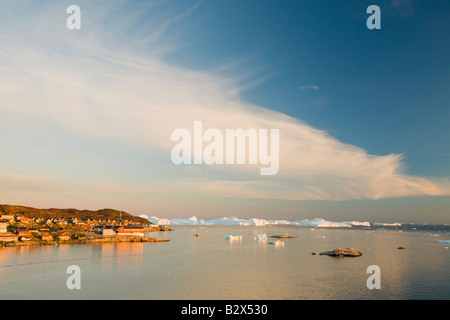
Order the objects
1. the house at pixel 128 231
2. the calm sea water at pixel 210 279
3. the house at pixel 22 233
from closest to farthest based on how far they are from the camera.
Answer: the calm sea water at pixel 210 279
the house at pixel 22 233
the house at pixel 128 231

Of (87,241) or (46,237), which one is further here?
(87,241)

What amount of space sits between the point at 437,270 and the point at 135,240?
74.2 meters

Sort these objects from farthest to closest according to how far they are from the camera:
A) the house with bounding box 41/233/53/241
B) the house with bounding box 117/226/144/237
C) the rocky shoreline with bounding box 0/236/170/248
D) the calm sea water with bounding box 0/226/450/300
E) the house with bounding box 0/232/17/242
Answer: the house with bounding box 117/226/144/237 → the house with bounding box 41/233/53/241 → the rocky shoreline with bounding box 0/236/170/248 → the house with bounding box 0/232/17/242 → the calm sea water with bounding box 0/226/450/300

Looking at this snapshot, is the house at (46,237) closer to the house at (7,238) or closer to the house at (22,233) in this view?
the house at (22,233)

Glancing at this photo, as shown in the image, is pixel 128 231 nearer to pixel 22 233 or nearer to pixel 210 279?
pixel 22 233

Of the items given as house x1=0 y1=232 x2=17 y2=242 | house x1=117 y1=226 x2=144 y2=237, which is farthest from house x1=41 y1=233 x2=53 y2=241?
house x1=117 y1=226 x2=144 y2=237

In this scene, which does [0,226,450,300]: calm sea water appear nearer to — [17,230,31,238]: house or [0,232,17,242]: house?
[0,232,17,242]: house

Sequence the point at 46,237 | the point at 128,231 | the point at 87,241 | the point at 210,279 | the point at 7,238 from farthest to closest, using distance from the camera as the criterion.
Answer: the point at 128,231, the point at 87,241, the point at 46,237, the point at 7,238, the point at 210,279

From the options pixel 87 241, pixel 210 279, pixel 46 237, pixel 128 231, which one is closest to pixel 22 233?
pixel 46 237

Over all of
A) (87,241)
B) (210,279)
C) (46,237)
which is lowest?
(87,241)

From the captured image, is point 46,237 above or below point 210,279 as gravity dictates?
below

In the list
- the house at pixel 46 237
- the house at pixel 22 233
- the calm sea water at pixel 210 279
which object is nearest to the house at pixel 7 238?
the house at pixel 22 233
